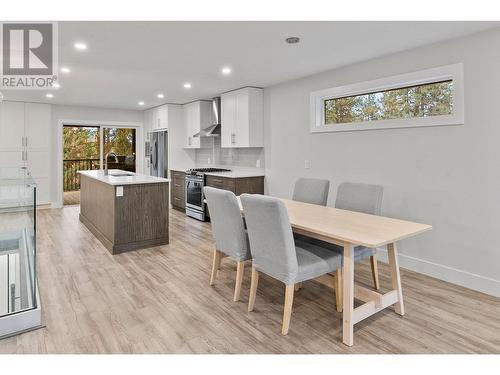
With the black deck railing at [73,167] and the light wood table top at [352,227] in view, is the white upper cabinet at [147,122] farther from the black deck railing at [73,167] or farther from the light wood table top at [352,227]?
the light wood table top at [352,227]

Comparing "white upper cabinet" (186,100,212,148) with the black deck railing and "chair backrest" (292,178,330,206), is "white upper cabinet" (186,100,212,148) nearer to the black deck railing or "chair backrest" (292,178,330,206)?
the black deck railing

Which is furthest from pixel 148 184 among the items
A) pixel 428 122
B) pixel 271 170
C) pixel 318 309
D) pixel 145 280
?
pixel 428 122

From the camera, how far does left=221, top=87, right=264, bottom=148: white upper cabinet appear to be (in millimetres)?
5316

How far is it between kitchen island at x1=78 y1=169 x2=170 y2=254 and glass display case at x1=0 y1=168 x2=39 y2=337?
1.03m

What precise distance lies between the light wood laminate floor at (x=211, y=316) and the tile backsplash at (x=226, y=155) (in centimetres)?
247

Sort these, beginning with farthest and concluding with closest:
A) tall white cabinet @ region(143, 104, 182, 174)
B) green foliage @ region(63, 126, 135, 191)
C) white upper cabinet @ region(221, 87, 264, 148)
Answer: green foliage @ region(63, 126, 135, 191), tall white cabinet @ region(143, 104, 182, 174), white upper cabinet @ region(221, 87, 264, 148)

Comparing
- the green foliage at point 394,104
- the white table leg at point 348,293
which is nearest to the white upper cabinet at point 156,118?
the green foliage at point 394,104

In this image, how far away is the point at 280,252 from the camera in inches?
87.9

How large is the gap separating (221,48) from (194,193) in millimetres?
3260

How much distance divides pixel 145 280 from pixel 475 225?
10.5 feet

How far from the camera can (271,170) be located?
5.36m

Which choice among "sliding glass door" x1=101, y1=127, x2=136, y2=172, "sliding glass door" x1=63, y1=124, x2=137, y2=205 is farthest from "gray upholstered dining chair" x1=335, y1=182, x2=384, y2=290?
"sliding glass door" x1=101, y1=127, x2=136, y2=172
